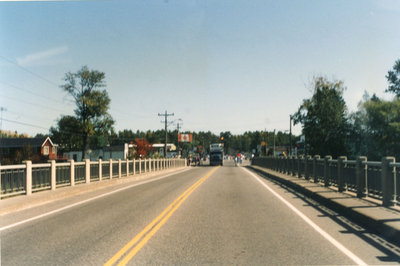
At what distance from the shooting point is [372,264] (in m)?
5.60

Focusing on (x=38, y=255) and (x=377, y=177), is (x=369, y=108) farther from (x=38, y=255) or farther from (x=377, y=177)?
(x=38, y=255)

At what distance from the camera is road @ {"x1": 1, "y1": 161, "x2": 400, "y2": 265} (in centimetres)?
593

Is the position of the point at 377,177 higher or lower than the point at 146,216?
higher

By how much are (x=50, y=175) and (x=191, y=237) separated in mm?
10947

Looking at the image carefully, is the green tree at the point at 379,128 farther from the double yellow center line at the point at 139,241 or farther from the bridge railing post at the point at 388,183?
the double yellow center line at the point at 139,241

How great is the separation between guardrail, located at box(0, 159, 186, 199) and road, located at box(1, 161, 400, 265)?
8.56ft

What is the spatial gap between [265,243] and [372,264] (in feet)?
6.13

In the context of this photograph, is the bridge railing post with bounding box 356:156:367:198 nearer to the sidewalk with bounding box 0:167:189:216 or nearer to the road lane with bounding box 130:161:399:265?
the road lane with bounding box 130:161:399:265

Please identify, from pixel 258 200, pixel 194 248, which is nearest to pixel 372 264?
pixel 194 248

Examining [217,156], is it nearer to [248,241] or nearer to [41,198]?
[41,198]

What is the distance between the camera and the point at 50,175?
646 inches

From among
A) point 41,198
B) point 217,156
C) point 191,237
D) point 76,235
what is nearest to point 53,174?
point 41,198

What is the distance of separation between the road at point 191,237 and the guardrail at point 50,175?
261cm

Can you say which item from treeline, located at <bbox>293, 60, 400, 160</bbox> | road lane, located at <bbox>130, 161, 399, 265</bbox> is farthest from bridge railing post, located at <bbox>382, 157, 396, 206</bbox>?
treeline, located at <bbox>293, 60, 400, 160</bbox>
